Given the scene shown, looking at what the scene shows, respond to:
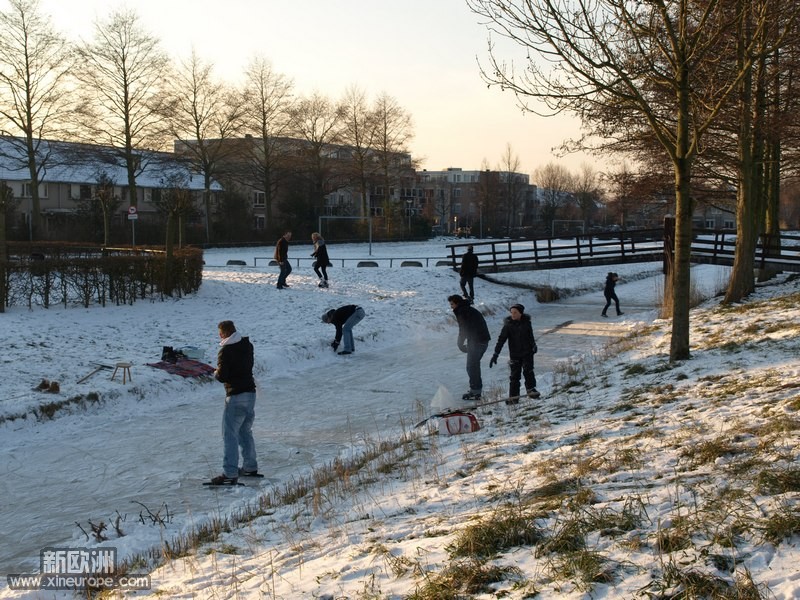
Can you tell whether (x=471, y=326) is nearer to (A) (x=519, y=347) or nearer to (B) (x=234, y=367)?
(A) (x=519, y=347)

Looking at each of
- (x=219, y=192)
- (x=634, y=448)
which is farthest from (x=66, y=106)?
(x=634, y=448)

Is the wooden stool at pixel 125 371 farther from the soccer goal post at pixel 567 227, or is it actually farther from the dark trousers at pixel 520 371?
the soccer goal post at pixel 567 227

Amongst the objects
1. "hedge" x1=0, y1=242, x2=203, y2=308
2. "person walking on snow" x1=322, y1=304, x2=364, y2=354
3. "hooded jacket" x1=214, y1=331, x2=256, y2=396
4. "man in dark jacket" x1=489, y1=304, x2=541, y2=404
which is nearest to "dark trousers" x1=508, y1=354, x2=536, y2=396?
"man in dark jacket" x1=489, y1=304, x2=541, y2=404

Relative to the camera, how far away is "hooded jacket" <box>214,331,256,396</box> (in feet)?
26.0

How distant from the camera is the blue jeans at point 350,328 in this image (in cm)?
1570

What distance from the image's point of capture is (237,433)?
8.02 metres

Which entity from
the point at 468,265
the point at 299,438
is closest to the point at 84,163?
the point at 468,265

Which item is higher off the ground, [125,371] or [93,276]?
[93,276]

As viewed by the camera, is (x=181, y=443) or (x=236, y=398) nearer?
(x=236, y=398)

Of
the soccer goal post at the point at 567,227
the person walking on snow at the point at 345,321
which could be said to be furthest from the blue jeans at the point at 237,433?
the soccer goal post at the point at 567,227

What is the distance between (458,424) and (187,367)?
6.00 m

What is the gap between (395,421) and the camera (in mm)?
10484

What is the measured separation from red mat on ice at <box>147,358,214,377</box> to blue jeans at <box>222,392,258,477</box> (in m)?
5.06

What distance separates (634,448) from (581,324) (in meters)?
14.7
